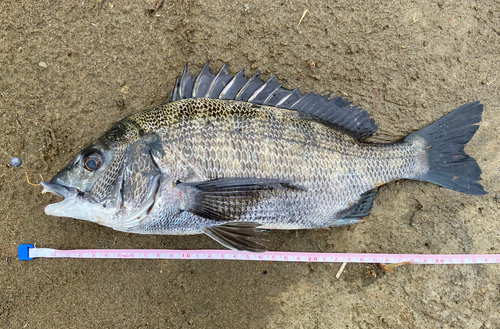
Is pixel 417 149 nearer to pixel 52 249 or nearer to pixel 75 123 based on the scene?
pixel 75 123

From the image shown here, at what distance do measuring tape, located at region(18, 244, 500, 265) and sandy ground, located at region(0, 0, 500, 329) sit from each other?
0.18ft

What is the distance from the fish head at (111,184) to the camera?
194cm

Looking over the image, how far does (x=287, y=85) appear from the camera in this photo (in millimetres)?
2557

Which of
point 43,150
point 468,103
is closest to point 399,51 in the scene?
point 468,103

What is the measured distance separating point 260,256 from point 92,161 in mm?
1441

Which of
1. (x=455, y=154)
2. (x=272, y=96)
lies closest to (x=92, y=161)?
(x=272, y=96)

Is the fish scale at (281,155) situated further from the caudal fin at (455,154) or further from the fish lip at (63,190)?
the fish lip at (63,190)

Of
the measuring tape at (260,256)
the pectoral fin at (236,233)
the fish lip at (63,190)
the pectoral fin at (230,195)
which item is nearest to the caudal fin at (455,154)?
the measuring tape at (260,256)

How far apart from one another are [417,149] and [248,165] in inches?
53.3

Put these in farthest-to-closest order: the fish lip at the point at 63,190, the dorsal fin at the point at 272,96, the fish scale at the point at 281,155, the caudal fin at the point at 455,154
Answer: the caudal fin at the point at 455,154 → the dorsal fin at the point at 272,96 → the fish scale at the point at 281,155 → the fish lip at the point at 63,190

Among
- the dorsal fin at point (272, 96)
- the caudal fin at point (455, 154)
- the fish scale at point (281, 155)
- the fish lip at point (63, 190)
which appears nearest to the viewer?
the fish lip at point (63, 190)

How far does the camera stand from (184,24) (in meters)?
2.51

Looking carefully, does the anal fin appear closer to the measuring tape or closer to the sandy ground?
the sandy ground

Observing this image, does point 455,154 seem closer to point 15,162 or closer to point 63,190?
point 63,190
